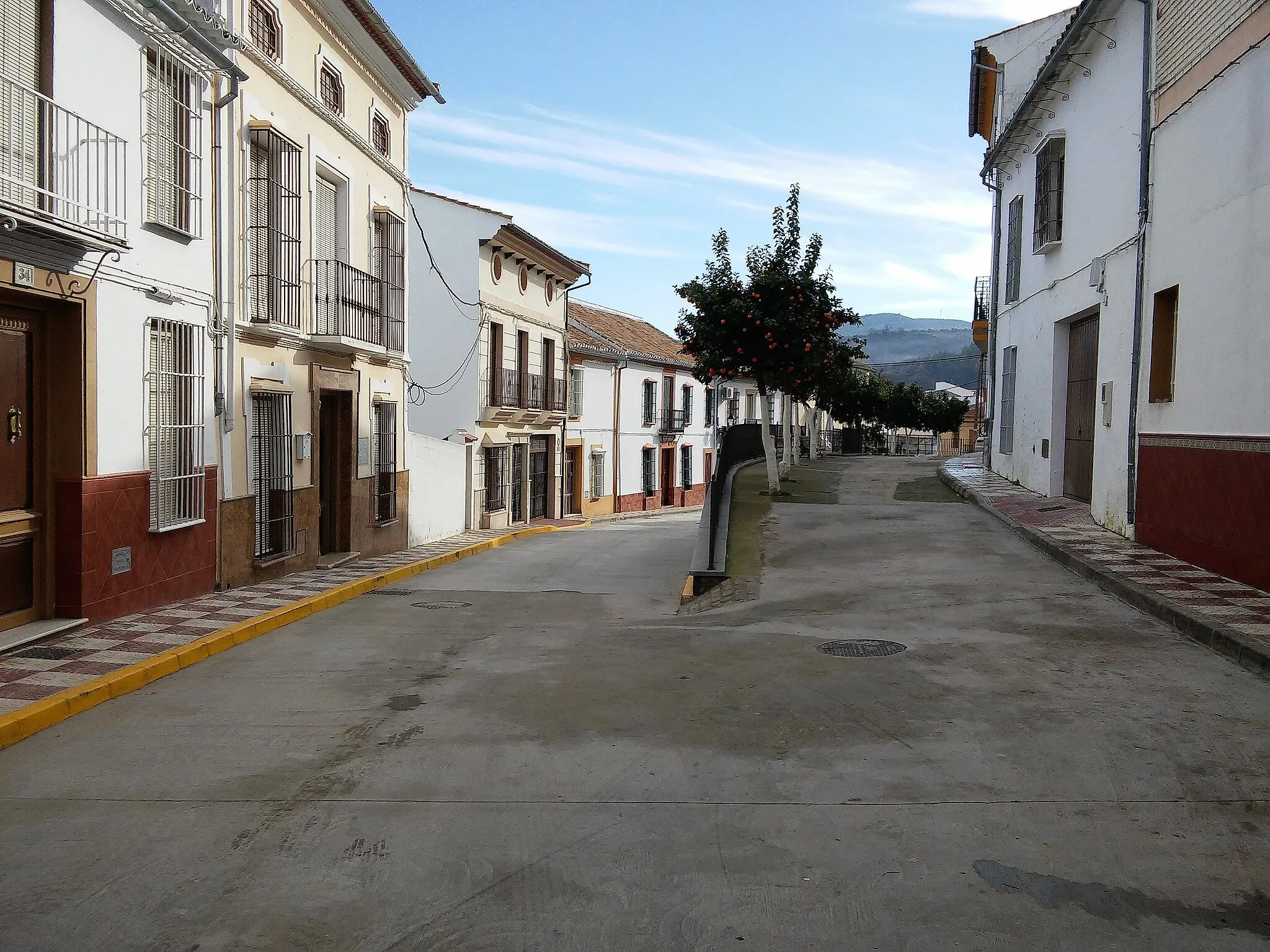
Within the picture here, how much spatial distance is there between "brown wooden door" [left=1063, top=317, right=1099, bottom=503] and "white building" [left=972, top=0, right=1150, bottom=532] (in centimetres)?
3

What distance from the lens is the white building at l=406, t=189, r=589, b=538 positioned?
24391mm

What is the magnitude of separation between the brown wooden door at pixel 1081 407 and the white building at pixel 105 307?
11113 millimetres

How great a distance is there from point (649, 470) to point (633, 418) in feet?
9.67

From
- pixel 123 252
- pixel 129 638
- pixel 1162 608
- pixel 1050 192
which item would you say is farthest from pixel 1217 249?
pixel 129 638

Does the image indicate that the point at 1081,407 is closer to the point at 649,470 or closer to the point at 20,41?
the point at 20,41

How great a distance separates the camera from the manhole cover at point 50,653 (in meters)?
7.55

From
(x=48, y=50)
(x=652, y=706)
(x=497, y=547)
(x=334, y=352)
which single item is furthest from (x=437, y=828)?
(x=497, y=547)

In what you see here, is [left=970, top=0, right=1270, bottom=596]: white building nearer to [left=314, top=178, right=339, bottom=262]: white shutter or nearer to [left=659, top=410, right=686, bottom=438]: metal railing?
[left=314, top=178, right=339, bottom=262]: white shutter

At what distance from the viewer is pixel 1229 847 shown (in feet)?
13.1

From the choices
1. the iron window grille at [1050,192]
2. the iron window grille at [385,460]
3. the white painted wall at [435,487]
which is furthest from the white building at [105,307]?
the iron window grille at [1050,192]

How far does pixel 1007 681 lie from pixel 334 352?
10.5m

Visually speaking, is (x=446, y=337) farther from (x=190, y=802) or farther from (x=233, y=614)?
(x=190, y=802)

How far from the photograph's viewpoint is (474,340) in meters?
24.6

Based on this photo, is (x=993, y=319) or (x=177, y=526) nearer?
(x=177, y=526)
